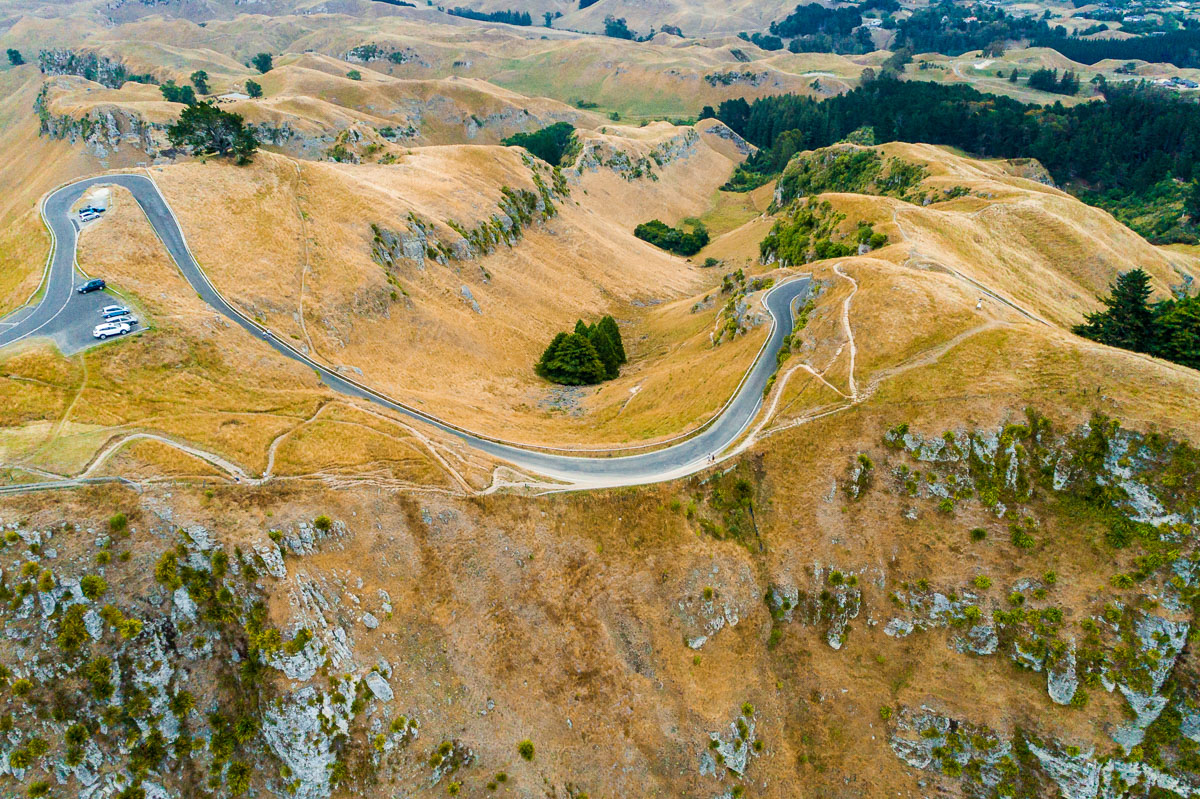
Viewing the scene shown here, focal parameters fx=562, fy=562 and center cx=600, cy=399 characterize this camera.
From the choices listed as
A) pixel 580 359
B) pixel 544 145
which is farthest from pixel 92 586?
pixel 544 145

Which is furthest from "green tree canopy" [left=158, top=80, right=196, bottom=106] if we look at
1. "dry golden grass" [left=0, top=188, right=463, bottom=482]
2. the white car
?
the white car

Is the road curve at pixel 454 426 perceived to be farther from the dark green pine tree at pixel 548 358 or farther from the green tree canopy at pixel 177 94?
the green tree canopy at pixel 177 94

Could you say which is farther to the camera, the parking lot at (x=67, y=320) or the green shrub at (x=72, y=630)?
the parking lot at (x=67, y=320)

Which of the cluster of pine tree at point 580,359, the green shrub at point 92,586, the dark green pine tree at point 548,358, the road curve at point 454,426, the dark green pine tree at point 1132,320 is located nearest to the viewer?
the green shrub at point 92,586

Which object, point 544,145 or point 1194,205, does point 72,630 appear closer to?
point 544,145

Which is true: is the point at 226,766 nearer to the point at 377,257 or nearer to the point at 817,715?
the point at 817,715

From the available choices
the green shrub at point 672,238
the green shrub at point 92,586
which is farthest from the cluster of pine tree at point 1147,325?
the green shrub at point 672,238
